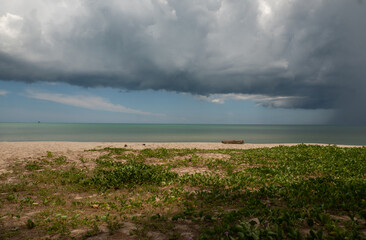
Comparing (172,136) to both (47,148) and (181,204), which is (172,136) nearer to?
(47,148)

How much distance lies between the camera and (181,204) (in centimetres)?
757

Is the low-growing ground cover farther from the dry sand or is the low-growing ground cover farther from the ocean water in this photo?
the ocean water

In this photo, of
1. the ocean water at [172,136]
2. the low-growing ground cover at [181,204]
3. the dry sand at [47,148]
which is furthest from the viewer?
the ocean water at [172,136]

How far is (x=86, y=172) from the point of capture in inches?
506

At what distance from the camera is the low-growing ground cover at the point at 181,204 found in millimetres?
5258

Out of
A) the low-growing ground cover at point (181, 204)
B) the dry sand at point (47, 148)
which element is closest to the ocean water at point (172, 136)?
the dry sand at point (47, 148)

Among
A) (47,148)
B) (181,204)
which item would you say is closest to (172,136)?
(47,148)

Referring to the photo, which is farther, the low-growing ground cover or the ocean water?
the ocean water

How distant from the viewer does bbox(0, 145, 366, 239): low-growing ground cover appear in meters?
5.26

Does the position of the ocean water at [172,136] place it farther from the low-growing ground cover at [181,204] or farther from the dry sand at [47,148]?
the low-growing ground cover at [181,204]

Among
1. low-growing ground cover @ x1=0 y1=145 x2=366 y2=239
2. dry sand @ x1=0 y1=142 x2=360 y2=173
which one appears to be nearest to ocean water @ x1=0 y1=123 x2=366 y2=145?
dry sand @ x1=0 y1=142 x2=360 y2=173

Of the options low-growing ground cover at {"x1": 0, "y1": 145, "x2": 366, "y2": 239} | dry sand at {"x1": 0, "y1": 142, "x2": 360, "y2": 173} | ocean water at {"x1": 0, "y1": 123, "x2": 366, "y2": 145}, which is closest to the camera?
low-growing ground cover at {"x1": 0, "y1": 145, "x2": 366, "y2": 239}

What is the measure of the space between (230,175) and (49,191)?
341 inches

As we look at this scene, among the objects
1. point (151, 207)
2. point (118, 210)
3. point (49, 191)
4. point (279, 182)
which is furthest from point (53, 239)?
point (279, 182)
